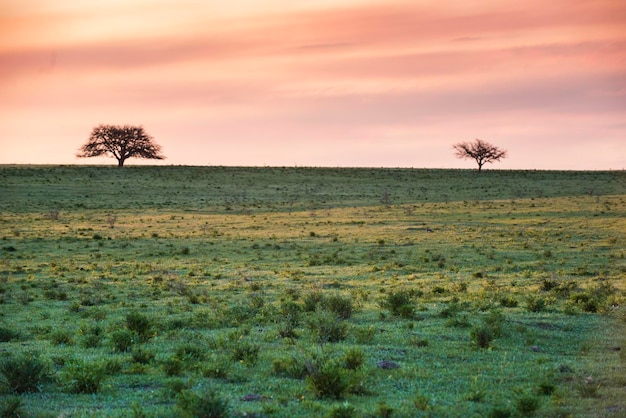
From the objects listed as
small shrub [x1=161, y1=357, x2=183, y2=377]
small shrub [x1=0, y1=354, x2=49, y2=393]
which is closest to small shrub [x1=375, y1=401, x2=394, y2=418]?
small shrub [x1=161, y1=357, x2=183, y2=377]

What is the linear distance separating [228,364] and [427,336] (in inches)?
228

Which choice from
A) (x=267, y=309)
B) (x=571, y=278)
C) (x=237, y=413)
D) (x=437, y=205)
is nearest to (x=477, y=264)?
(x=571, y=278)

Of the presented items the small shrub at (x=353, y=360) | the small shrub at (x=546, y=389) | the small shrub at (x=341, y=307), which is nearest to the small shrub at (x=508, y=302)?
the small shrub at (x=341, y=307)

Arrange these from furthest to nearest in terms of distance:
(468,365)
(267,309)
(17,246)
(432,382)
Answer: (17,246), (267,309), (468,365), (432,382)

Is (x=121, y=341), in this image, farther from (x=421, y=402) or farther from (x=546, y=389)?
(x=546, y=389)

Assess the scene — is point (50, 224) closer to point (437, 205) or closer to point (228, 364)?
point (437, 205)

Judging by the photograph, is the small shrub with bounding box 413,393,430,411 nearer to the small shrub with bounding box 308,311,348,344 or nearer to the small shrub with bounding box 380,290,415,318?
the small shrub with bounding box 308,311,348,344

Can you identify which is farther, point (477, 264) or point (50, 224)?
point (50, 224)

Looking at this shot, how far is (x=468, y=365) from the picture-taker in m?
15.0

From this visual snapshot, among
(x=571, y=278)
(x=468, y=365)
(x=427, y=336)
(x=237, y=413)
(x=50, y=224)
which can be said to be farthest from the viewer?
(x=50, y=224)

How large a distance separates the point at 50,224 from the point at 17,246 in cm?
1179

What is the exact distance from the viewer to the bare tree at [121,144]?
114438 millimetres

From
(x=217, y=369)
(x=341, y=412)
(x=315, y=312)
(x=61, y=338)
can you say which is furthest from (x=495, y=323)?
(x=61, y=338)

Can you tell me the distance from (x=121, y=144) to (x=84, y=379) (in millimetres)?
106963
